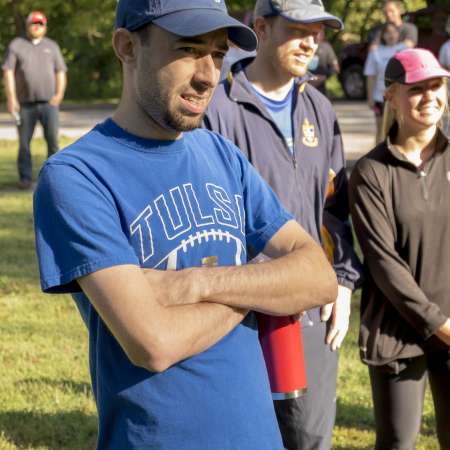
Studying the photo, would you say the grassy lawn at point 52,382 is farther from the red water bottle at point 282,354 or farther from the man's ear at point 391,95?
the red water bottle at point 282,354

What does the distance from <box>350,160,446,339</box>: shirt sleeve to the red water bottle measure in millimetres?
1232

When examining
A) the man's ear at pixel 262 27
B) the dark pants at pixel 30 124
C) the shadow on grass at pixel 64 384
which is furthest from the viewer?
the dark pants at pixel 30 124

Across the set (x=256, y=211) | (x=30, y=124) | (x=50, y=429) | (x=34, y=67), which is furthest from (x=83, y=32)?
(x=256, y=211)

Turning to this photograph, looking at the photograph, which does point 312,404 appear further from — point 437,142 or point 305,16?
point 305,16

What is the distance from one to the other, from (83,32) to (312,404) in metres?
31.5

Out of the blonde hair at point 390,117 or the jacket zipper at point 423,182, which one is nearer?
the jacket zipper at point 423,182

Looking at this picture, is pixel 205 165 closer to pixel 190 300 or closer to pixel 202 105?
pixel 202 105

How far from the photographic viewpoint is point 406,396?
4.20m

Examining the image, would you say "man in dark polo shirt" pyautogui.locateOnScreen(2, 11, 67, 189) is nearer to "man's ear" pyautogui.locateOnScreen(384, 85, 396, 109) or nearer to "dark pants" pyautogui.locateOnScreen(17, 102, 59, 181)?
"dark pants" pyautogui.locateOnScreen(17, 102, 59, 181)

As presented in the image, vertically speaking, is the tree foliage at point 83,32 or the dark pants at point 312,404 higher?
the dark pants at point 312,404

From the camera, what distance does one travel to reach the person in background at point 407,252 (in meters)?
4.11

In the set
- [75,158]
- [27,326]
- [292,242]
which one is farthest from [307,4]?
[27,326]

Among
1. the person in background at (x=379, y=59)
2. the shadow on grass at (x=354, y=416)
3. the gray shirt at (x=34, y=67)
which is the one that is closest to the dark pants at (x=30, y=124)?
the gray shirt at (x=34, y=67)

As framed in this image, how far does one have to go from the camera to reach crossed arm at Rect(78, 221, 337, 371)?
2389 millimetres
